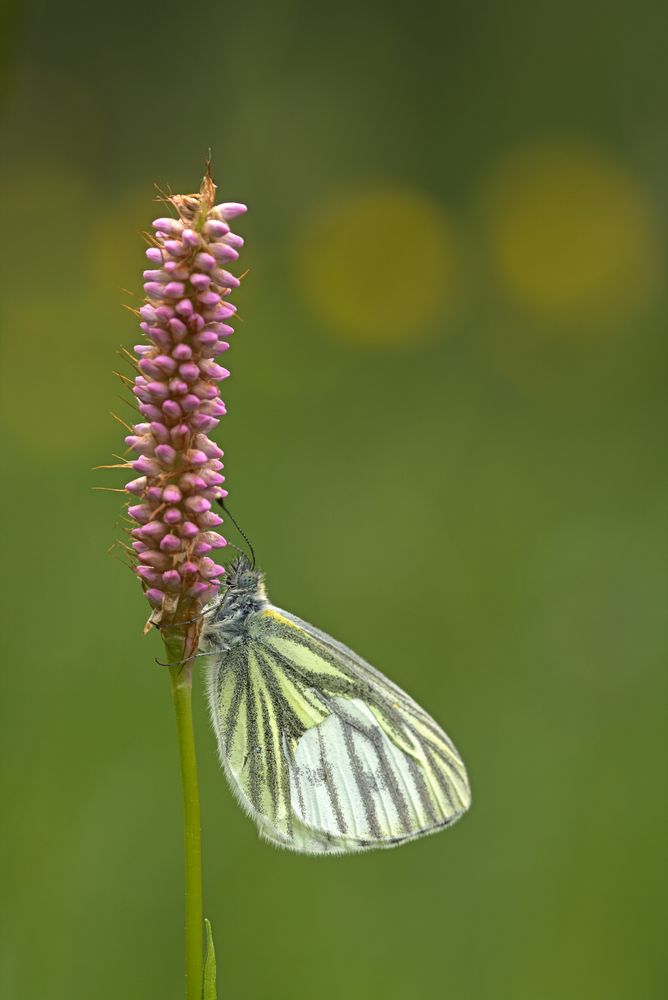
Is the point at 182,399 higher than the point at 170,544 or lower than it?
higher

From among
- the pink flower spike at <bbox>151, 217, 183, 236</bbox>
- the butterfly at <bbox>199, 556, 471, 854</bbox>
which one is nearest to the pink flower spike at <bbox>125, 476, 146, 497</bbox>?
the pink flower spike at <bbox>151, 217, 183, 236</bbox>

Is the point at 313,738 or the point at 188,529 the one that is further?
the point at 313,738

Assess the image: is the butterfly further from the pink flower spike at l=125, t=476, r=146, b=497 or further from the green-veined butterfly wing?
the pink flower spike at l=125, t=476, r=146, b=497

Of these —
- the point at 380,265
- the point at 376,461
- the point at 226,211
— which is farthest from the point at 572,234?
the point at 226,211

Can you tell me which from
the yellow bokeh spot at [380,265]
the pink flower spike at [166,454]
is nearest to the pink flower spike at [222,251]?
the pink flower spike at [166,454]

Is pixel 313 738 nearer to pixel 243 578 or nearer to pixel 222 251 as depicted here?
pixel 243 578

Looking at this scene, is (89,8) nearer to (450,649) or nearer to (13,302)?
(13,302)
